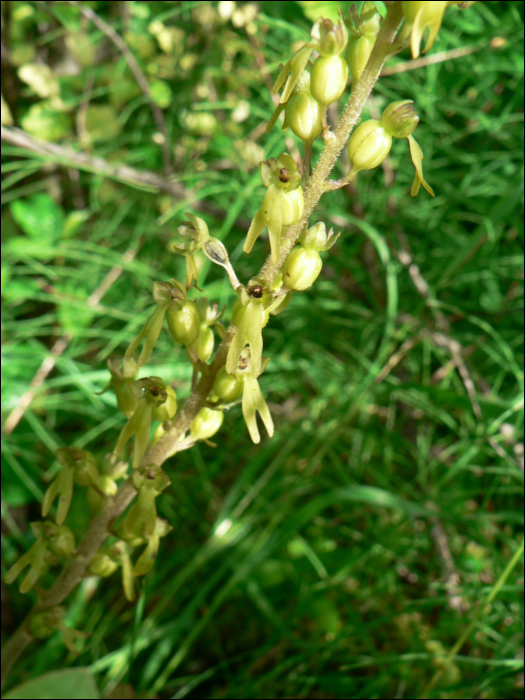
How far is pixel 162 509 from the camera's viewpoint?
1.00 metres

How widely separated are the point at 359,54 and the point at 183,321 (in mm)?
215

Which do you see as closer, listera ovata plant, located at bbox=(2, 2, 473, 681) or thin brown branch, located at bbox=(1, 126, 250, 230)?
listera ovata plant, located at bbox=(2, 2, 473, 681)

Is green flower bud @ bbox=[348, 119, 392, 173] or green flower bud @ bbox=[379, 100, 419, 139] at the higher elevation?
green flower bud @ bbox=[379, 100, 419, 139]

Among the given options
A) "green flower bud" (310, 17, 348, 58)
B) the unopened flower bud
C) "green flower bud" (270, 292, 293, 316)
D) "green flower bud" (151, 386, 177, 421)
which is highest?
"green flower bud" (310, 17, 348, 58)

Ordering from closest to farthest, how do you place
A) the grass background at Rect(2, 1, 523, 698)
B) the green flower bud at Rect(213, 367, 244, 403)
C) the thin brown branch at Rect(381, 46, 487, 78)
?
the green flower bud at Rect(213, 367, 244, 403) < the grass background at Rect(2, 1, 523, 698) < the thin brown branch at Rect(381, 46, 487, 78)

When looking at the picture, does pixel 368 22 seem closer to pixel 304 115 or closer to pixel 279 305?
pixel 304 115

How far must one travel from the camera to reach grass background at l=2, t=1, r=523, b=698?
798 mm

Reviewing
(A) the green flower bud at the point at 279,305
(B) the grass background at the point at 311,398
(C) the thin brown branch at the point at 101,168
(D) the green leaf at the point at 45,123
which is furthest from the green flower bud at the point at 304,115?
(D) the green leaf at the point at 45,123

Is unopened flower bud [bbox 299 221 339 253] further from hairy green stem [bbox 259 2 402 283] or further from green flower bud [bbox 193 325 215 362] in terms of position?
green flower bud [bbox 193 325 215 362]

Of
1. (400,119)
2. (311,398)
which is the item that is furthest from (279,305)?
(311,398)

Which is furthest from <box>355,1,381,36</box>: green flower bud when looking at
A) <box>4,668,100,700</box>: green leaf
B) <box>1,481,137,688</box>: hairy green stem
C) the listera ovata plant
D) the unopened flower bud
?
<box>4,668,100,700</box>: green leaf

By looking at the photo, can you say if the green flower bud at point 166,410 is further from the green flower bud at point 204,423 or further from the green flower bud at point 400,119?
the green flower bud at point 400,119

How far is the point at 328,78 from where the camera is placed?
35cm

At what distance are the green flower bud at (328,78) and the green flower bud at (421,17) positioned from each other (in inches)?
2.1
